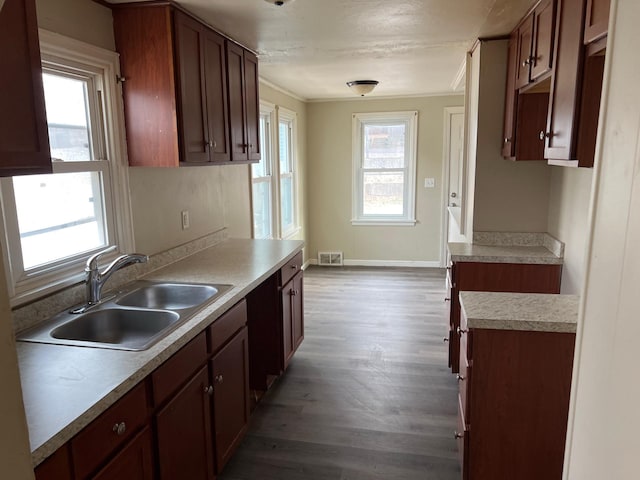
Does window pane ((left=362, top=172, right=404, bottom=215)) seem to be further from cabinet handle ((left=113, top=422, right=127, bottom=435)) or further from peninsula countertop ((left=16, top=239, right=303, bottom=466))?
cabinet handle ((left=113, top=422, right=127, bottom=435))

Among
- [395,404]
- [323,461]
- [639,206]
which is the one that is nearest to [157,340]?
[323,461]

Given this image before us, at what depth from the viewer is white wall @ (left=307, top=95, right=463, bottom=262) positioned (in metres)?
5.87

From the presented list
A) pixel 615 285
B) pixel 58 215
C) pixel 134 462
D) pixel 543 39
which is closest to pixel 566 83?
pixel 543 39

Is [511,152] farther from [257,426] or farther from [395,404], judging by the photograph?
[257,426]

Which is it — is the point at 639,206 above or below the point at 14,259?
above

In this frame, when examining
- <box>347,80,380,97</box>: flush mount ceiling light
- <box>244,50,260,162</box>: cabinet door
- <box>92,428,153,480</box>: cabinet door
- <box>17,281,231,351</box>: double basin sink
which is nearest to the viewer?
<box>92,428,153,480</box>: cabinet door

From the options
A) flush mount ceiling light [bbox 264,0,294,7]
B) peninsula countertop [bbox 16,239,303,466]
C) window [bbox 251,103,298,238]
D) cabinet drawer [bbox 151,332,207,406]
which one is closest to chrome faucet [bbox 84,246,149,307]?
peninsula countertop [bbox 16,239,303,466]

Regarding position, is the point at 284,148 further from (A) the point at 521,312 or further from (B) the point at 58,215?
(A) the point at 521,312

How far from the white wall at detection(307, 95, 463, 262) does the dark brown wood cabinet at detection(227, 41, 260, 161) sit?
2881mm

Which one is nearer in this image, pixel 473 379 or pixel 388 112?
pixel 473 379

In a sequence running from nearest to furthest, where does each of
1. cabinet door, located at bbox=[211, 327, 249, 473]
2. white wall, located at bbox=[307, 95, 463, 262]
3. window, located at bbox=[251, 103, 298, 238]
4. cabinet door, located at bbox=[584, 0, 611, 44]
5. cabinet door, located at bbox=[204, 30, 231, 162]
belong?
cabinet door, located at bbox=[584, 0, 611, 44], cabinet door, located at bbox=[211, 327, 249, 473], cabinet door, located at bbox=[204, 30, 231, 162], window, located at bbox=[251, 103, 298, 238], white wall, located at bbox=[307, 95, 463, 262]

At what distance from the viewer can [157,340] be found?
1.56 meters

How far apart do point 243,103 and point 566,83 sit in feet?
6.61

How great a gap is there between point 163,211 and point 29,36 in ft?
4.91
